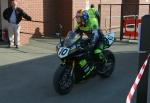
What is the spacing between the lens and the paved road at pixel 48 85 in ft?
25.2

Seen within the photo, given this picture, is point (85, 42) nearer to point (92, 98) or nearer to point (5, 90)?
point (92, 98)

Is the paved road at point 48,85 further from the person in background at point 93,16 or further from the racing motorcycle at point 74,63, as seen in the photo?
the person in background at point 93,16

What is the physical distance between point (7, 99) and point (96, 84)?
82.1 inches

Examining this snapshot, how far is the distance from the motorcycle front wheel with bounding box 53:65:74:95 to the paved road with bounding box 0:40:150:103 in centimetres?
12

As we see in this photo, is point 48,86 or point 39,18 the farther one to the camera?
point 39,18

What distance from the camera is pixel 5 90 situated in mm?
8297

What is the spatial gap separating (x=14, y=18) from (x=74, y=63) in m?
5.70

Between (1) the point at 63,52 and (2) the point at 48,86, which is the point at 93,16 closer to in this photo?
(2) the point at 48,86

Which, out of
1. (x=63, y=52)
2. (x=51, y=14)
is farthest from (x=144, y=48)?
(x=51, y=14)

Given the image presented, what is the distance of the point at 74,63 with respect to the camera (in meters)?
8.20

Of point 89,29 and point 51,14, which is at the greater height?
point 51,14

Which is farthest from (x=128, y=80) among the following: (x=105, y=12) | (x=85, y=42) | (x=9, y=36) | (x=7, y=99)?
(x=105, y=12)

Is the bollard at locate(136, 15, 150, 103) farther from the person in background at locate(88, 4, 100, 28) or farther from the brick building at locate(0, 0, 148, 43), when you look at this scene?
the brick building at locate(0, 0, 148, 43)

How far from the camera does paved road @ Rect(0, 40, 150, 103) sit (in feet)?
25.2
